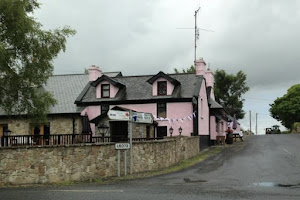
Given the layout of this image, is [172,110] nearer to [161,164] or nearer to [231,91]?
[161,164]

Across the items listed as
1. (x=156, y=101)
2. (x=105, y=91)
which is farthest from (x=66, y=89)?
(x=156, y=101)

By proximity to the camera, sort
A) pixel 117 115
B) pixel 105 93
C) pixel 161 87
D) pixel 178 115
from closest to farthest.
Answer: pixel 117 115
pixel 178 115
pixel 161 87
pixel 105 93

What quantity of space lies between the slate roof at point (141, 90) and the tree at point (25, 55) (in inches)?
503

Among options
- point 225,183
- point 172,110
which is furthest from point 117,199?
point 172,110

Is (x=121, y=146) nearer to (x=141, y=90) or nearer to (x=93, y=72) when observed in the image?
(x=141, y=90)

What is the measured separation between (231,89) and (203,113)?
34.5 metres

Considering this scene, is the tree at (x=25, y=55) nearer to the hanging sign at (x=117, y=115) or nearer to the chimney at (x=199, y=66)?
the hanging sign at (x=117, y=115)

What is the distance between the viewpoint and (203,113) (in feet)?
114

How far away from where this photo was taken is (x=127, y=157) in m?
18.6

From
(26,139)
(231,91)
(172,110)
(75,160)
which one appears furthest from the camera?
(231,91)

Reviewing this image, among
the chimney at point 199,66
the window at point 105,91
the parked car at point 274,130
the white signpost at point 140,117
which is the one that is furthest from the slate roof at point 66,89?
the parked car at point 274,130

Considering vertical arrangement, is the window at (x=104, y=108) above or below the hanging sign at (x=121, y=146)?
above

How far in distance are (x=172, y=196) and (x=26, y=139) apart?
11.1 metres

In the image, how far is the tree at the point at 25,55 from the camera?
18.6m
